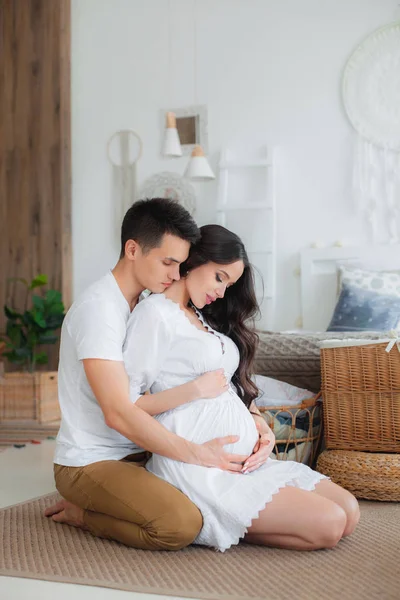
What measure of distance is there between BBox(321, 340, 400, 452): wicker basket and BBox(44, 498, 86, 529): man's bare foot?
1103 millimetres

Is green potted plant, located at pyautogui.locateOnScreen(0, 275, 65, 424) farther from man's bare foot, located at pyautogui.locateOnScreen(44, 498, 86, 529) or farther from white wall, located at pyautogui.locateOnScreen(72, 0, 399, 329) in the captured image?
man's bare foot, located at pyautogui.locateOnScreen(44, 498, 86, 529)

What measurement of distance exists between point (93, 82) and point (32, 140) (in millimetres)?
653

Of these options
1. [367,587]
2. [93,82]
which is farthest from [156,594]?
[93,82]

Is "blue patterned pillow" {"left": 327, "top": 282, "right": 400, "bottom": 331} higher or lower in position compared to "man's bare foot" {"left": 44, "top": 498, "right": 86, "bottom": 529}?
higher

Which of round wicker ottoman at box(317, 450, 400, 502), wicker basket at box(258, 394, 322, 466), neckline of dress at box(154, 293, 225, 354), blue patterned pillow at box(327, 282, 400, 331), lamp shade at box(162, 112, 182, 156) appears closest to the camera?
neckline of dress at box(154, 293, 225, 354)

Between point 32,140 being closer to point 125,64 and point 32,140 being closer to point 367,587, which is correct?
point 125,64

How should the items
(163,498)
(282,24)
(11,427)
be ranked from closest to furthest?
(163,498) < (11,427) < (282,24)

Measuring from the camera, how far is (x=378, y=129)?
502cm

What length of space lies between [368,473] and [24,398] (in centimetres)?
284

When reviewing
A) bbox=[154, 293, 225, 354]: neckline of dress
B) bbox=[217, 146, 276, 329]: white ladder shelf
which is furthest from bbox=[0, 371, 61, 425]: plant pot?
bbox=[154, 293, 225, 354]: neckline of dress

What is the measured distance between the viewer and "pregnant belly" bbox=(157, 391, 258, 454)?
7.48ft

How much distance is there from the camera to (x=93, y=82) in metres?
5.93

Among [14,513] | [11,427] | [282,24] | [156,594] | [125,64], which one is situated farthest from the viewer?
[125,64]

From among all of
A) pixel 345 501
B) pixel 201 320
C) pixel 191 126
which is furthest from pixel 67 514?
pixel 191 126
